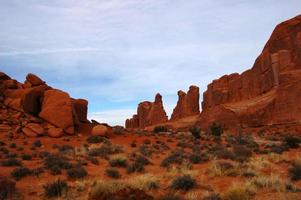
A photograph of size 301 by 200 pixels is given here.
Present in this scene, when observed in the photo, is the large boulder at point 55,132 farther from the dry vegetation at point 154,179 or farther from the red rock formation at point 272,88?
the red rock formation at point 272,88

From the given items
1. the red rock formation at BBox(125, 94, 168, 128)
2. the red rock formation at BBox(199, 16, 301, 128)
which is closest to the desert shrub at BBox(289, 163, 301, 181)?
the red rock formation at BBox(199, 16, 301, 128)

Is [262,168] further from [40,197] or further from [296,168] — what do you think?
[40,197]

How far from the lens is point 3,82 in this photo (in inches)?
1464

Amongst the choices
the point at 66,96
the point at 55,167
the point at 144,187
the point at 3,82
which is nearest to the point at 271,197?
the point at 144,187

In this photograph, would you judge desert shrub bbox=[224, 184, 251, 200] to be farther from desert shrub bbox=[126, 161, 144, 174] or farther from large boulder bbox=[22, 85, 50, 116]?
large boulder bbox=[22, 85, 50, 116]

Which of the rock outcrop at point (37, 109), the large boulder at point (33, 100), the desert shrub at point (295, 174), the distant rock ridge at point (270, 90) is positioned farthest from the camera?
the distant rock ridge at point (270, 90)

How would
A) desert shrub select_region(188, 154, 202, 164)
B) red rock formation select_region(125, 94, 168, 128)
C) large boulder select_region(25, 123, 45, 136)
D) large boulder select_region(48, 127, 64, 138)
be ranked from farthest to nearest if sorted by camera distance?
red rock formation select_region(125, 94, 168, 128) → large boulder select_region(48, 127, 64, 138) → large boulder select_region(25, 123, 45, 136) → desert shrub select_region(188, 154, 202, 164)

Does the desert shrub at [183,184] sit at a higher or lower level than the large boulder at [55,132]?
lower

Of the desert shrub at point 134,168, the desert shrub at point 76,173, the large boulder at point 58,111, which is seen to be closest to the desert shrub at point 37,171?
the desert shrub at point 76,173

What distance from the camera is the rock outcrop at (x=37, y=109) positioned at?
1276 inches

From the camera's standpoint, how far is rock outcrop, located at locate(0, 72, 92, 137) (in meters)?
32.4

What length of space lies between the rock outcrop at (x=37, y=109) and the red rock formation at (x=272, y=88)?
3179 centimetres

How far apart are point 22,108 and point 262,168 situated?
25291 mm

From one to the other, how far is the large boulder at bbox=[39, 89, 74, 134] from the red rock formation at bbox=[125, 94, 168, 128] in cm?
5900
